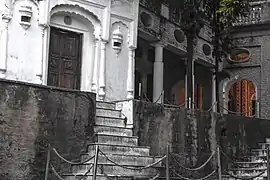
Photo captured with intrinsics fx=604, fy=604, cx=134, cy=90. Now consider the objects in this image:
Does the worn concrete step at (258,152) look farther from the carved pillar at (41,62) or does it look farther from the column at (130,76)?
the carved pillar at (41,62)

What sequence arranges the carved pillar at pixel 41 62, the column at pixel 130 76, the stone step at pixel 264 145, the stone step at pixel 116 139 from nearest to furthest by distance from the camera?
the stone step at pixel 116 139, the carved pillar at pixel 41 62, the column at pixel 130 76, the stone step at pixel 264 145

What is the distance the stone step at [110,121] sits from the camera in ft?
47.4

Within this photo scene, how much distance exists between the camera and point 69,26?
55.2ft

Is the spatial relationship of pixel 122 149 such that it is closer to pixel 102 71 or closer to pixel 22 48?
pixel 102 71

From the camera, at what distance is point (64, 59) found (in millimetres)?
16766

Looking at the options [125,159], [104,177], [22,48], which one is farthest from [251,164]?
[22,48]

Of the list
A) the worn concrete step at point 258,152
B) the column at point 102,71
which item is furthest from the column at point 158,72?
the column at point 102,71

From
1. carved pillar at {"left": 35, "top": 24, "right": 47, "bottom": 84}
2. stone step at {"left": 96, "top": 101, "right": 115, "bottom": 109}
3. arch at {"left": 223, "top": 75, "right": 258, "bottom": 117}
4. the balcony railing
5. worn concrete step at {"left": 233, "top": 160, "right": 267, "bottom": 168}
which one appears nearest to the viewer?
stone step at {"left": 96, "top": 101, "right": 115, "bottom": 109}

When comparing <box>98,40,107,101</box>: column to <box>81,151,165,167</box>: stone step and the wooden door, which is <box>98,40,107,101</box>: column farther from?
<box>81,151,165,167</box>: stone step

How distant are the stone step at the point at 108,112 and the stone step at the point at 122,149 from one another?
1.26m

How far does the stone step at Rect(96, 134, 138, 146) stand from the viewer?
13883 millimetres

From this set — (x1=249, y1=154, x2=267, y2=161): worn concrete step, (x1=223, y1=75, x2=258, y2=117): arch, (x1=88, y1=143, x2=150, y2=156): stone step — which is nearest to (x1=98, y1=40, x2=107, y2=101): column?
(x1=88, y1=143, x2=150, y2=156): stone step

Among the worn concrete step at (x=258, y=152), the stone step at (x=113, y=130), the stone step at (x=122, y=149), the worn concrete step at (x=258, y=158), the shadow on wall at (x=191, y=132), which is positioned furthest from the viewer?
the worn concrete step at (x=258, y=152)

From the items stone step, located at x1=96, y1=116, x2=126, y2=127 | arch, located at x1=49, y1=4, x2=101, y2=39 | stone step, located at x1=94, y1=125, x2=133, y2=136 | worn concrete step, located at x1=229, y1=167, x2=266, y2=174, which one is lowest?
worn concrete step, located at x1=229, y1=167, x2=266, y2=174
